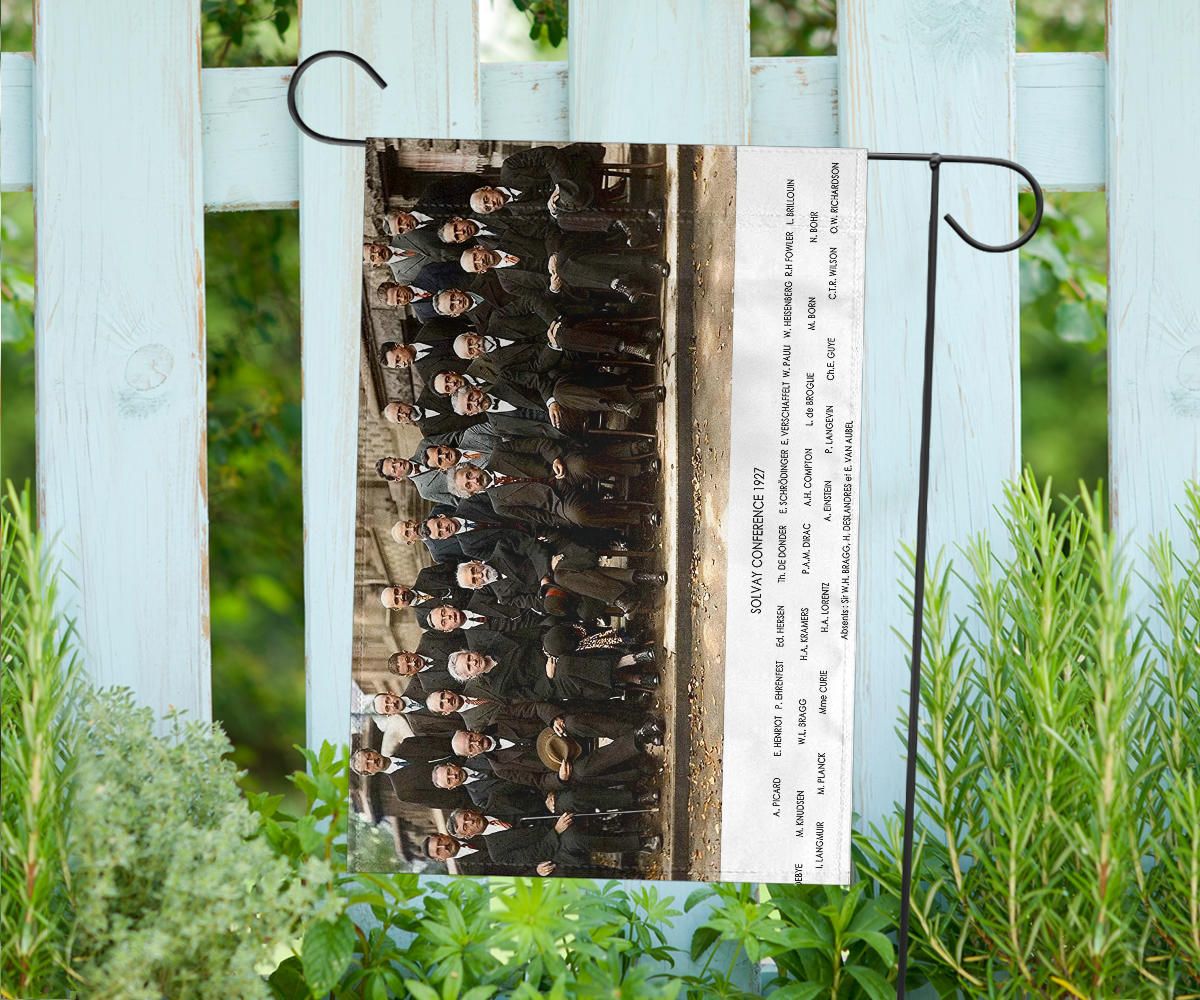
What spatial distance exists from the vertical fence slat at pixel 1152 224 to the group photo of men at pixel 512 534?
1.71ft

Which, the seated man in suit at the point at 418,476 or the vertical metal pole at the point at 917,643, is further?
the seated man in suit at the point at 418,476

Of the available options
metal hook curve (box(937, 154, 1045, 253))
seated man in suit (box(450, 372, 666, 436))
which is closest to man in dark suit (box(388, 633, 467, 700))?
seated man in suit (box(450, 372, 666, 436))

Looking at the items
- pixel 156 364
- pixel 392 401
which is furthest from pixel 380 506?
pixel 156 364

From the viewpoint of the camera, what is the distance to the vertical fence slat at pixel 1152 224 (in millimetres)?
1184

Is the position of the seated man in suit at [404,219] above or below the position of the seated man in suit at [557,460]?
above

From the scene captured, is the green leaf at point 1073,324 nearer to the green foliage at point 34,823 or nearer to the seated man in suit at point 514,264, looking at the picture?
the seated man in suit at point 514,264

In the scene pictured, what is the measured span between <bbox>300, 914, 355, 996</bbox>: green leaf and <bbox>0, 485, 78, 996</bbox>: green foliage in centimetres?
19

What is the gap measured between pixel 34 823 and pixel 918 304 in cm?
99

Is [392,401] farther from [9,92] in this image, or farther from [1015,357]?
[1015,357]

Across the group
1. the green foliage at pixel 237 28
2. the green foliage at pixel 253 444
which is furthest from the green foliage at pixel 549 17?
the green foliage at pixel 253 444

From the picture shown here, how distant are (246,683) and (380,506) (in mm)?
1410

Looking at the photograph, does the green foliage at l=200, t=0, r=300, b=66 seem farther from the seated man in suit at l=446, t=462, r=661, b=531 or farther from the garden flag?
the seated man in suit at l=446, t=462, r=661, b=531

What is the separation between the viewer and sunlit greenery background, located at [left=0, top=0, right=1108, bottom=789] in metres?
2.06

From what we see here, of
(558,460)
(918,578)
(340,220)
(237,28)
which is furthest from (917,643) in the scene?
(237,28)
